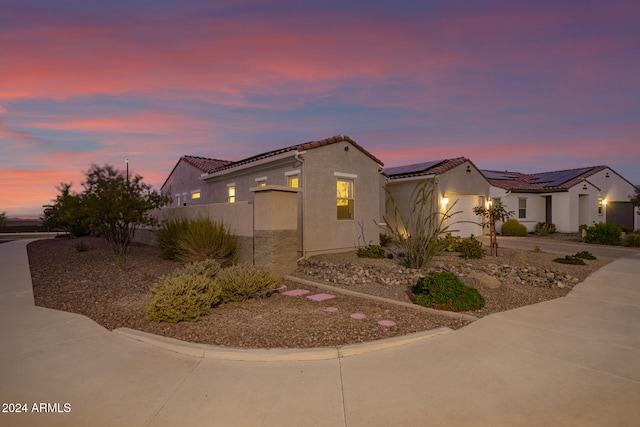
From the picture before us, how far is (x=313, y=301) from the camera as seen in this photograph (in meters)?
7.02

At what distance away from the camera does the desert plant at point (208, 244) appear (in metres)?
Result: 10.2

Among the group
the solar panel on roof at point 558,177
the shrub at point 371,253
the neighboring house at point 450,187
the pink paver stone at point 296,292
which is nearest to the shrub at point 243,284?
the pink paver stone at point 296,292

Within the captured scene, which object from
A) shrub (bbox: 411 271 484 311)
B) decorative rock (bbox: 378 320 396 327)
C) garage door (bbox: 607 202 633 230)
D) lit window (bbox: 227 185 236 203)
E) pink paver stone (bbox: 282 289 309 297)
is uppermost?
lit window (bbox: 227 185 236 203)

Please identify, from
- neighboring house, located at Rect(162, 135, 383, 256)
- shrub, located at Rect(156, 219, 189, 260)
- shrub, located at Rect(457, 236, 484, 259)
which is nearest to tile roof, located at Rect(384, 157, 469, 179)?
neighboring house, located at Rect(162, 135, 383, 256)

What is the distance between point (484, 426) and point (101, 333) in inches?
201

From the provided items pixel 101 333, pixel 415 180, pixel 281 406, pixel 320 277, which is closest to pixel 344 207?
pixel 320 277

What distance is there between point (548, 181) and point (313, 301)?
84.5ft

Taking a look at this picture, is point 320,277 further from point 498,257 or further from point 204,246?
point 498,257

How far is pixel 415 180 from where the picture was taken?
18.7 meters

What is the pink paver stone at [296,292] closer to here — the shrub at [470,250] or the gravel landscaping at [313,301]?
the gravel landscaping at [313,301]

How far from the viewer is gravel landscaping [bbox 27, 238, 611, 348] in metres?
5.09

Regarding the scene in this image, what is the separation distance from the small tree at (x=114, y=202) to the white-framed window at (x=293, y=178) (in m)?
4.60

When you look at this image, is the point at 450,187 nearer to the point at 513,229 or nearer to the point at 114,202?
the point at 513,229

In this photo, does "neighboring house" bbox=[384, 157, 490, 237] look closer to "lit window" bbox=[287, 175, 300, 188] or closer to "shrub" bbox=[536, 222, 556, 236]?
"shrub" bbox=[536, 222, 556, 236]
